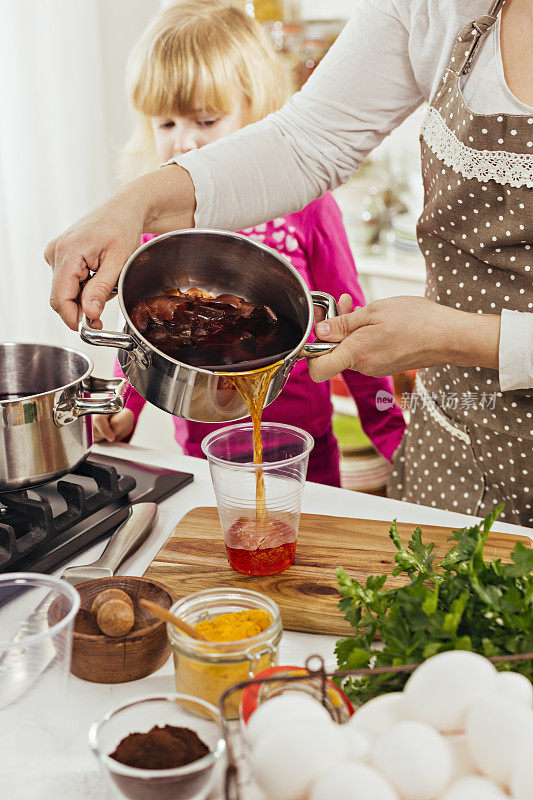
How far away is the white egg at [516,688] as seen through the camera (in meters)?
0.59

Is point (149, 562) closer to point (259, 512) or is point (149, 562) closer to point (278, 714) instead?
point (259, 512)

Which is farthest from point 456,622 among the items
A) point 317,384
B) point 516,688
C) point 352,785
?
point 317,384

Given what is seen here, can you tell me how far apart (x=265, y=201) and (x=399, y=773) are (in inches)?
40.3

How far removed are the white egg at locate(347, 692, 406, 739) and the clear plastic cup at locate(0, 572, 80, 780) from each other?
0.26 metres

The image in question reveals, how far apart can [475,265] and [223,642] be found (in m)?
0.75

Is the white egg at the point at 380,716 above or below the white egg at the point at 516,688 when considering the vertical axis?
below

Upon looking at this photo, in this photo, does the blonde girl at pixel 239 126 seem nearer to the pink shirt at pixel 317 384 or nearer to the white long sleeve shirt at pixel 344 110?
the pink shirt at pixel 317 384

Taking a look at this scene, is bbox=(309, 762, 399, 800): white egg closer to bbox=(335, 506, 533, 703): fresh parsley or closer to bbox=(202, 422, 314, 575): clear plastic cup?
bbox=(335, 506, 533, 703): fresh parsley

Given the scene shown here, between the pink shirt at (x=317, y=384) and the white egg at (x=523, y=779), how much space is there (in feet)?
4.04

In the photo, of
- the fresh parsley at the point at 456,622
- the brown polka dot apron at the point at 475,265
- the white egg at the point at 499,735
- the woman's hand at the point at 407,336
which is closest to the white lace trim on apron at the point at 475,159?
the brown polka dot apron at the point at 475,265

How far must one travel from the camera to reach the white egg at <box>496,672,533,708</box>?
1.95 feet

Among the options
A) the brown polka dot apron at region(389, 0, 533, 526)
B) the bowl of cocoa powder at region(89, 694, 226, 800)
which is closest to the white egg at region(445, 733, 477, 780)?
the bowl of cocoa powder at region(89, 694, 226, 800)

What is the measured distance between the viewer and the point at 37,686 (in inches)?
28.7

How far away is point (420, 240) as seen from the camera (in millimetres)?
1385
